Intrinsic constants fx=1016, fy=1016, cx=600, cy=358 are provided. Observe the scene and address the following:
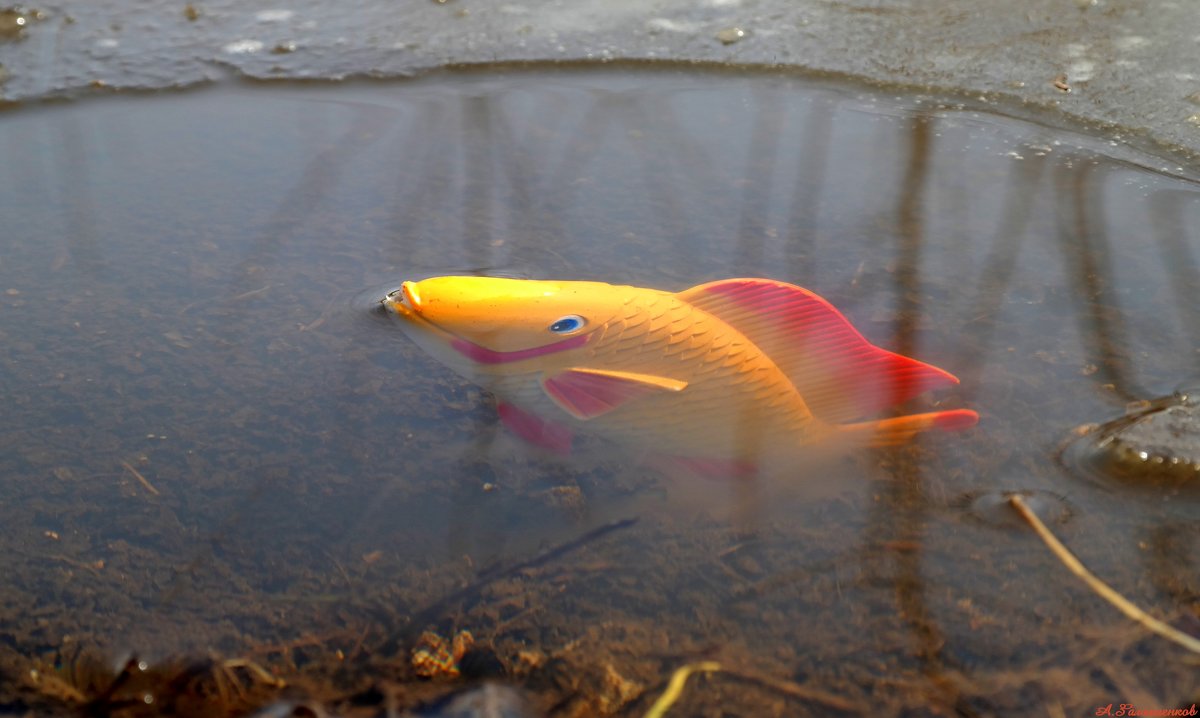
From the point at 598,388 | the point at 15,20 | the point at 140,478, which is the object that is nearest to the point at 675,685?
the point at 598,388

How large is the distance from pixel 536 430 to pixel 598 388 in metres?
0.21

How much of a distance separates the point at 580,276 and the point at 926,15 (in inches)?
73.1

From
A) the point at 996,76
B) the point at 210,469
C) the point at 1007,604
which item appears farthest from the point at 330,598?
the point at 996,76

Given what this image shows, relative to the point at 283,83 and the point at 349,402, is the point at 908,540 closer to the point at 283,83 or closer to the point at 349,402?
the point at 349,402

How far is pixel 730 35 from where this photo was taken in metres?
3.43

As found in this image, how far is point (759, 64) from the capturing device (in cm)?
331

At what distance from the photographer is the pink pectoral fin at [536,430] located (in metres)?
1.98

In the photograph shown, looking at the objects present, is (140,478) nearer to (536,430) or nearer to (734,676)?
(536,430)

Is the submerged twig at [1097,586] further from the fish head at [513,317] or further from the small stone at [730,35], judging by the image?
the small stone at [730,35]

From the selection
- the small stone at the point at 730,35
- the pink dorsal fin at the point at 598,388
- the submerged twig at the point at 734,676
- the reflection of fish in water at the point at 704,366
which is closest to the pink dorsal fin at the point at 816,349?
the reflection of fish in water at the point at 704,366

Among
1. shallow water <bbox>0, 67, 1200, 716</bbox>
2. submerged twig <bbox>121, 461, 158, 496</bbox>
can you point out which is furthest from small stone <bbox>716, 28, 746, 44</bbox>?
submerged twig <bbox>121, 461, 158, 496</bbox>

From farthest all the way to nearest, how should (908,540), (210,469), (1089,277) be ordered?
(1089,277)
(210,469)
(908,540)

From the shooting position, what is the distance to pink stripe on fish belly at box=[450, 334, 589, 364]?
186 cm

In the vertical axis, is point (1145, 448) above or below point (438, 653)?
above
